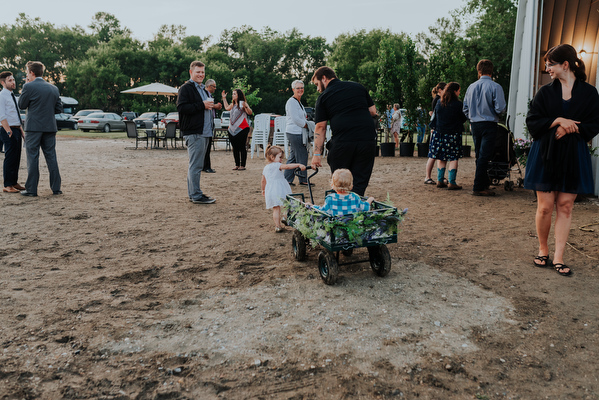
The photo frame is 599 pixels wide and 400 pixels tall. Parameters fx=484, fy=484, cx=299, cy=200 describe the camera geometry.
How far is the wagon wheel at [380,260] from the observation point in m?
4.15

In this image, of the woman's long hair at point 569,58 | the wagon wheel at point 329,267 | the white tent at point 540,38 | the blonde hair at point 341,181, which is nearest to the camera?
the wagon wheel at point 329,267

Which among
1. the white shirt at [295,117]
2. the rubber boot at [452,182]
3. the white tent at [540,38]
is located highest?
the white tent at [540,38]

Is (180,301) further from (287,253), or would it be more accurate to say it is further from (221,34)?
(221,34)

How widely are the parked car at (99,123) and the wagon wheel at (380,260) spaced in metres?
32.4

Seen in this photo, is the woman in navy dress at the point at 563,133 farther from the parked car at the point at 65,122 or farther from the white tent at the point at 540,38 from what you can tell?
the parked car at the point at 65,122

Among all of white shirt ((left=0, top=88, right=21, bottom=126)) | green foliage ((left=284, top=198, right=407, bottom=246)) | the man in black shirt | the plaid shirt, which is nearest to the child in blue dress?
the plaid shirt

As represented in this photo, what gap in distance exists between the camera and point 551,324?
10.9 ft

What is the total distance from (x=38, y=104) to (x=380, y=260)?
6271 millimetres

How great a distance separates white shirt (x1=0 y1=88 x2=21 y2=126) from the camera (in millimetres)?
7941

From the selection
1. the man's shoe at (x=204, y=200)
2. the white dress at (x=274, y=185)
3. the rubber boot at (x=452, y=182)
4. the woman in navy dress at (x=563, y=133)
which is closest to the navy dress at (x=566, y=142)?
the woman in navy dress at (x=563, y=133)

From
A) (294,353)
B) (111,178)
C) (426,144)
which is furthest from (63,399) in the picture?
(426,144)

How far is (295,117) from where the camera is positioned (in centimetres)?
814

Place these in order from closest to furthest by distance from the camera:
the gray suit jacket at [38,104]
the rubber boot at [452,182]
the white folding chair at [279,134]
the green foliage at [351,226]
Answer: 1. the green foliage at [351,226]
2. the gray suit jacket at [38,104]
3. the rubber boot at [452,182]
4. the white folding chair at [279,134]

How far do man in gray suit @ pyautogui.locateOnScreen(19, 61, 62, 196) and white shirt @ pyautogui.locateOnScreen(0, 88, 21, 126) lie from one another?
0.33 m
